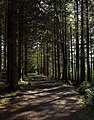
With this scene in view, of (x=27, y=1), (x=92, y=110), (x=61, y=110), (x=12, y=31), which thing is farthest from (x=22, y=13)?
(x=92, y=110)

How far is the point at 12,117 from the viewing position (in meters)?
10.2

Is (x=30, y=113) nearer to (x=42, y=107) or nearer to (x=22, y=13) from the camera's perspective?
(x=42, y=107)

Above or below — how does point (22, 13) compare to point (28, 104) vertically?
above

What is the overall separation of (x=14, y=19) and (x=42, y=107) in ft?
25.6

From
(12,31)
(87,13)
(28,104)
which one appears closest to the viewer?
(28,104)

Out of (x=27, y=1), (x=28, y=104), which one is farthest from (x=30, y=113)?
(x=27, y=1)

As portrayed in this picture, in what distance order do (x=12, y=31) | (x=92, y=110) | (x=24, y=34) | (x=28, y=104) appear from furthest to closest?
(x=24, y=34)
(x=12, y=31)
(x=28, y=104)
(x=92, y=110)

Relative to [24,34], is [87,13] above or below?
above

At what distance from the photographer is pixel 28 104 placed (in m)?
13.3

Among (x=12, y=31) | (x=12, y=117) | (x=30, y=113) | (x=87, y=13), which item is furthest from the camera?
(x=87, y=13)

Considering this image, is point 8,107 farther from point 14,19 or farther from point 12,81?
point 14,19

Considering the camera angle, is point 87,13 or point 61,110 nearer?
point 61,110

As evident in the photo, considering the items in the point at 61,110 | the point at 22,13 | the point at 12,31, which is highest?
the point at 22,13

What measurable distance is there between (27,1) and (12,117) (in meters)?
11.1
